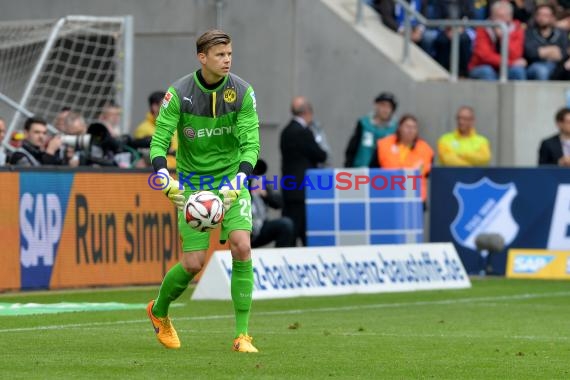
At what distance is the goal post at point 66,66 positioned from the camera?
73.4 feet

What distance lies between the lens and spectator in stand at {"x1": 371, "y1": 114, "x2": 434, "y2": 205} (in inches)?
858

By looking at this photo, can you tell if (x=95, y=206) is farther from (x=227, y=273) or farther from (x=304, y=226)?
(x=304, y=226)

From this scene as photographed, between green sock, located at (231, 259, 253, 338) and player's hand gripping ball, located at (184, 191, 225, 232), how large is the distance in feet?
1.51

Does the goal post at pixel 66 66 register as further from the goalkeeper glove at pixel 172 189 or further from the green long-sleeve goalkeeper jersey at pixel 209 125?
the goalkeeper glove at pixel 172 189

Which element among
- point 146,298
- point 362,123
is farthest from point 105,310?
point 362,123

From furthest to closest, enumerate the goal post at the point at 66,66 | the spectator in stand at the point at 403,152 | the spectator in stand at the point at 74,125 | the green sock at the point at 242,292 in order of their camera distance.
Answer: the goal post at the point at 66,66 < the spectator in stand at the point at 403,152 < the spectator in stand at the point at 74,125 < the green sock at the point at 242,292

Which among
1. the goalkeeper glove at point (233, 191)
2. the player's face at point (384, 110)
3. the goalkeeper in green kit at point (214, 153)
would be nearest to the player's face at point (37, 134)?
the player's face at point (384, 110)

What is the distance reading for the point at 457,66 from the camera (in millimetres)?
25281

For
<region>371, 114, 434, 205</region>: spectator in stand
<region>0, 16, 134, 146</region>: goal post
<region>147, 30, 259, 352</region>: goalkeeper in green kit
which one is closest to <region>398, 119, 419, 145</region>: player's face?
<region>371, 114, 434, 205</region>: spectator in stand

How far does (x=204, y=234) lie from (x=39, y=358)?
1563 mm

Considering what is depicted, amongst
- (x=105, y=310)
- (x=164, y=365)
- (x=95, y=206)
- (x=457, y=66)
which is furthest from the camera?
(x=457, y=66)

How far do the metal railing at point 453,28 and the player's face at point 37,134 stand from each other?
8.25m

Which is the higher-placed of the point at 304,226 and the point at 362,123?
the point at 362,123

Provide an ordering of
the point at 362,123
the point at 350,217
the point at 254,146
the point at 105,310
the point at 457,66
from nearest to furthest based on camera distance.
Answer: the point at 254,146
the point at 105,310
the point at 350,217
the point at 362,123
the point at 457,66
